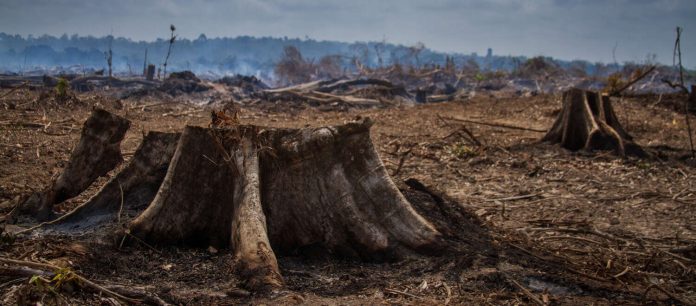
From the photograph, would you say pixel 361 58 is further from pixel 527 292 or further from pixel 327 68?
pixel 527 292

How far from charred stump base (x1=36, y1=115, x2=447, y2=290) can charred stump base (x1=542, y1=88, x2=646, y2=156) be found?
5.74m

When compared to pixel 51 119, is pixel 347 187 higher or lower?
higher

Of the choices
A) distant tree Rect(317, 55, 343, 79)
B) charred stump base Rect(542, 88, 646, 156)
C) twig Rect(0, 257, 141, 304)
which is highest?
distant tree Rect(317, 55, 343, 79)

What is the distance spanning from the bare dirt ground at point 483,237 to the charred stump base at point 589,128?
1.08ft

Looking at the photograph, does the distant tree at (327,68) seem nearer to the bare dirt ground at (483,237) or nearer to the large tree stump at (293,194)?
the bare dirt ground at (483,237)

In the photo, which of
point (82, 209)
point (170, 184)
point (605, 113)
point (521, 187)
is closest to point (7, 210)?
point (82, 209)

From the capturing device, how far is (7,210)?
15.0 feet

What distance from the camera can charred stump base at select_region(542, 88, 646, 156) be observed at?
28.7 ft

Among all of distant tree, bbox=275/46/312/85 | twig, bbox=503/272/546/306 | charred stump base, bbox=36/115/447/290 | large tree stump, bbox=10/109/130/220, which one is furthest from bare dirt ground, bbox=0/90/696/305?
distant tree, bbox=275/46/312/85

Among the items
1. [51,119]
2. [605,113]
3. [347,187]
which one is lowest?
[51,119]

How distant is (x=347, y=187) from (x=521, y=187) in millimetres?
3657

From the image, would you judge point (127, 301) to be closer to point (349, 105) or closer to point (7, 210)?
point (7, 210)

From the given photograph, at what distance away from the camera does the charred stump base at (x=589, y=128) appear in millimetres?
8750

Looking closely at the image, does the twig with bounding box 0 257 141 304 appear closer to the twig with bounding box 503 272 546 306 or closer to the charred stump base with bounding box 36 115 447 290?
the charred stump base with bounding box 36 115 447 290
